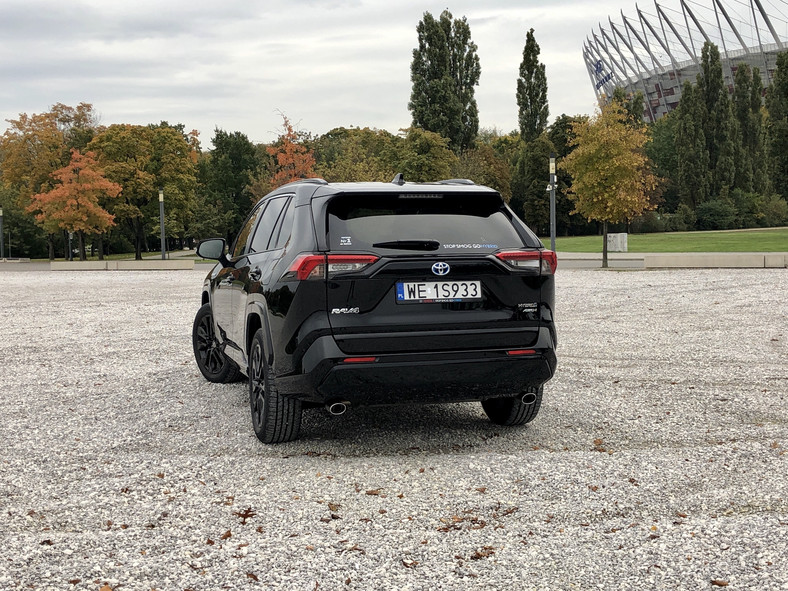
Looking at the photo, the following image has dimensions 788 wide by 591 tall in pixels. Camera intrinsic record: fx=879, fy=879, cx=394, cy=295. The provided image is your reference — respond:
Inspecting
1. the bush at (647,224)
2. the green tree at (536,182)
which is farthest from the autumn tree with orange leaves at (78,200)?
the bush at (647,224)

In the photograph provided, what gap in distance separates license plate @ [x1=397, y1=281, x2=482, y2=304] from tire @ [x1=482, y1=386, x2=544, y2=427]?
1147 millimetres

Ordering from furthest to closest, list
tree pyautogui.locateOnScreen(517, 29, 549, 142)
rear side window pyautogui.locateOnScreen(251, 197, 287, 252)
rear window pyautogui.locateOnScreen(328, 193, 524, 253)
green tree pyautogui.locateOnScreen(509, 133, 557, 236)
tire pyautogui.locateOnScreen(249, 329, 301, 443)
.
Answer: tree pyautogui.locateOnScreen(517, 29, 549, 142) → green tree pyautogui.locateOnScreen(509, 133, 557, 236) → rear side window pyautogui.locateOnScreen(251, 197, 287, 252) → tire pyautogui.locateOnScreen(249, 329, 301, 443) → rear window pyautogui.locateOnScreen(328, 193, 524, 253)

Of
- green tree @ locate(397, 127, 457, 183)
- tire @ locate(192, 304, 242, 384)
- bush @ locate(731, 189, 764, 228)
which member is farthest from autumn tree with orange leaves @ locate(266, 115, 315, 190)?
tire @ locate(192, 304, 242, 384)

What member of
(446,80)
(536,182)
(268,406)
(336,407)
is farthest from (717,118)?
(336,407)

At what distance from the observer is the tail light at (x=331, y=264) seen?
206 inches

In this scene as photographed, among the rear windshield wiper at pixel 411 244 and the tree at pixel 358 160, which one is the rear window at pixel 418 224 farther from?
the tree at pixel 358 160

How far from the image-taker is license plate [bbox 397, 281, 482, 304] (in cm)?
529

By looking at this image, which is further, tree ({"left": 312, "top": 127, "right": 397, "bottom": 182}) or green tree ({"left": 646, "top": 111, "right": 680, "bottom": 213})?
green tree ({"left": 646, "top": 111, "right": 680, "bottom": 213})

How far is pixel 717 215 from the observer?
6494cm

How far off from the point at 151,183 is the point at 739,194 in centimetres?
4307

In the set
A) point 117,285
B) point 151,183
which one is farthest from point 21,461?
point 151,183

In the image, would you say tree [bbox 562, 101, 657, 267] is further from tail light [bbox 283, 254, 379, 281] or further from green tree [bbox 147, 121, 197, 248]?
green tree [bbox 147, 121, 197, 248]

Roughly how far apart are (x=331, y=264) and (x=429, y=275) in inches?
23.5

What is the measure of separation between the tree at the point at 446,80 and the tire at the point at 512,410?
212 ft
